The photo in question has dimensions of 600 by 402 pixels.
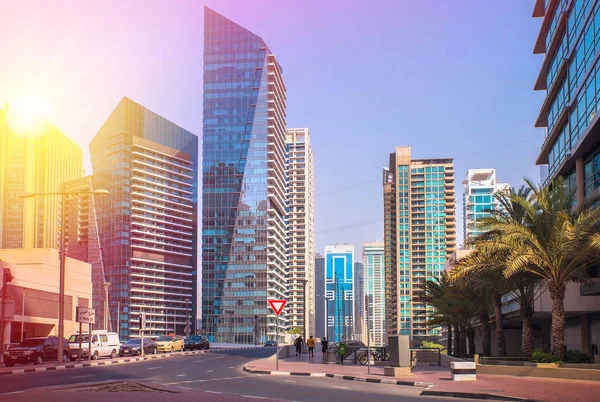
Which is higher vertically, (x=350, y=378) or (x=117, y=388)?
(x=117, y=388)

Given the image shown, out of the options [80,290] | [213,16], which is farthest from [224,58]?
[80,290]

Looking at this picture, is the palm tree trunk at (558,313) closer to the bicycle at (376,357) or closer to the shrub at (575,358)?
the shrub at (575,358)

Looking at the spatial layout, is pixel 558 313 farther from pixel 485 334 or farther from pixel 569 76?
pixel 569 76

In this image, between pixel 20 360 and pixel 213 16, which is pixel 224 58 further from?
pixel 20 360

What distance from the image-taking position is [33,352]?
40938mm

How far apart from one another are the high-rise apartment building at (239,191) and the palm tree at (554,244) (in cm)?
15763

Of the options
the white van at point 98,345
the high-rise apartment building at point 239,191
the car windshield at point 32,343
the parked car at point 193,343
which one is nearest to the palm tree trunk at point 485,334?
the white van at point 98,345

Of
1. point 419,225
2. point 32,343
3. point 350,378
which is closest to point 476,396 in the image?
point 350,378

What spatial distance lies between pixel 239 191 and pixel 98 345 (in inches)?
5624

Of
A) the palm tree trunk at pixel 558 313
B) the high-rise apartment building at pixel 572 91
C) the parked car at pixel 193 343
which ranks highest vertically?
the high-rise apartment building at pixel 572 91

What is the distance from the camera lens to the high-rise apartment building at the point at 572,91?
36.8m

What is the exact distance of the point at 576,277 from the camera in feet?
104

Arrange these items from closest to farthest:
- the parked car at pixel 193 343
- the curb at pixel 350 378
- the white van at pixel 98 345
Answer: the curb at pixel 350 378
the white van at pixel 98 345
the parked car at pixel 193 343

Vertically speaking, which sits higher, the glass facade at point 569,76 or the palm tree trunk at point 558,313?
the glass facade at point 569,76
